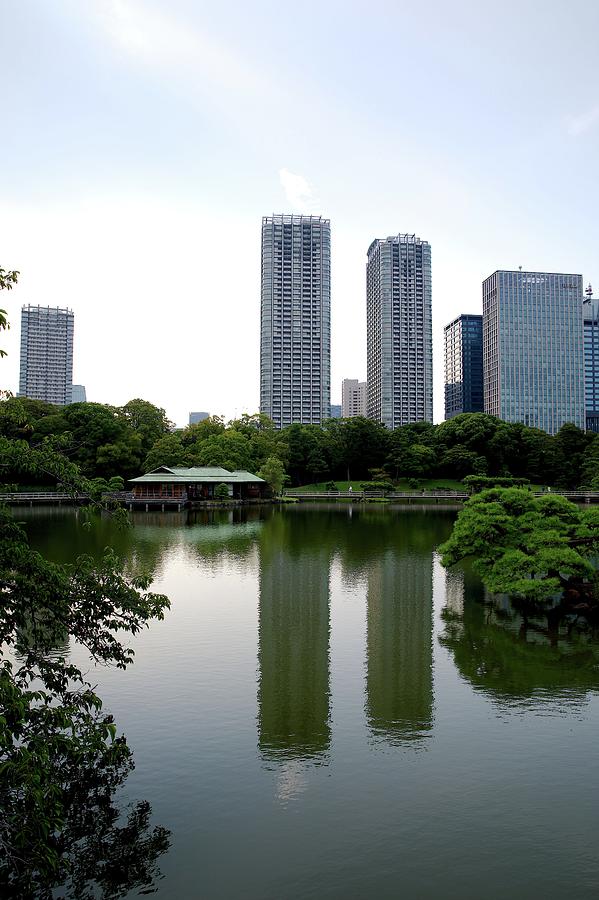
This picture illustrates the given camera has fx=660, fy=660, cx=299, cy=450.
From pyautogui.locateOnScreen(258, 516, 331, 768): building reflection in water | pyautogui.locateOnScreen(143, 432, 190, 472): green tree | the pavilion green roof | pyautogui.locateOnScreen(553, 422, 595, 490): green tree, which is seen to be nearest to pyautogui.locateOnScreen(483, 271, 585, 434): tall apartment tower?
pyautogui.locateOnScreen(553, 422, 595, 490): green tree

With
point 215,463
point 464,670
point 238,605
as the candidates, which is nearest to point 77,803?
point 464,670

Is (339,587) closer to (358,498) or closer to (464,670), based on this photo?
(464,670)

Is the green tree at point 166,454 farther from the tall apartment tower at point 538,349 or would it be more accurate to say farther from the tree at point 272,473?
the tall apartment tower at point 538,349

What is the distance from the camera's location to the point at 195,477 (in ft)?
225

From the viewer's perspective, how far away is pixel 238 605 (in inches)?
882

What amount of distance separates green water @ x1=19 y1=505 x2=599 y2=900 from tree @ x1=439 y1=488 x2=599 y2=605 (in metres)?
1.37

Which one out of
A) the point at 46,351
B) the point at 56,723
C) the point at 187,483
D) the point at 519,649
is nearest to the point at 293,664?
the point at 519,649

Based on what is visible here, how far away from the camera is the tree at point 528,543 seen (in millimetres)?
20219

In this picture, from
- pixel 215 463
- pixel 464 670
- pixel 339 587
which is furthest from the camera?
pixel 215 463

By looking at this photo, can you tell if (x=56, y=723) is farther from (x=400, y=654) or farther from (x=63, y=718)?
(x=400, y=654)

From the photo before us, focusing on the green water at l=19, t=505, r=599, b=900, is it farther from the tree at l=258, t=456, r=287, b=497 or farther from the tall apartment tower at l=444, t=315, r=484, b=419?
the tall apartment tower at l=444, t=315, r=484, b=419

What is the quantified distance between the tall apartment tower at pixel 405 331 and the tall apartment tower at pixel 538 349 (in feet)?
50.7

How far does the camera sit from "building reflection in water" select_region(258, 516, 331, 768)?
1152 cm

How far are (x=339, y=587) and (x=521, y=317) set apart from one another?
13374 cm
